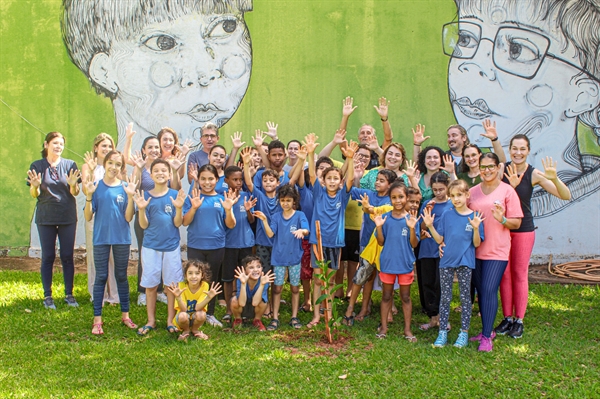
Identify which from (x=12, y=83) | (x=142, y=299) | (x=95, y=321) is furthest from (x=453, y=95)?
(x=12, y=83)

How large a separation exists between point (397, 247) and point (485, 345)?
3.60ft

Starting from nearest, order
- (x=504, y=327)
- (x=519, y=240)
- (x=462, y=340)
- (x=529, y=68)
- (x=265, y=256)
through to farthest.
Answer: (x=462, y=340), (x=519, y=240), (x=504, y=327), (x=265, y=256), (x=529, y=68)

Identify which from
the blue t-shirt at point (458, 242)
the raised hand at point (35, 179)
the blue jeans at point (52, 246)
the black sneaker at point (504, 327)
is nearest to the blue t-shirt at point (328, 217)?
the blue t-shirt at point (458, 242)

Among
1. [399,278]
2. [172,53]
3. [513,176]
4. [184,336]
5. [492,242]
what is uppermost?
[172,53]

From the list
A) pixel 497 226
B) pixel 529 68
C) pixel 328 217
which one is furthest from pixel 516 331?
pixel 529 68

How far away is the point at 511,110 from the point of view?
8.32m

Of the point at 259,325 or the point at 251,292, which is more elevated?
the point at 251,292

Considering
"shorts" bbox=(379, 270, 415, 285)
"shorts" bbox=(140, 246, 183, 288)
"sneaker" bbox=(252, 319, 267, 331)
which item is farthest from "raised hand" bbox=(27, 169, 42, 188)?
"shorts" bbox=(379, 270, 415, 285)

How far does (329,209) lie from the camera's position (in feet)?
18.4

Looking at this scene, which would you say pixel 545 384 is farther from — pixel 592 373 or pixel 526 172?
pixel 526 172

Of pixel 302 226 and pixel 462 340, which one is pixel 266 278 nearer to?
pixel 302 226

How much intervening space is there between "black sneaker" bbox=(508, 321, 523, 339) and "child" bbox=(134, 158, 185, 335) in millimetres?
3048

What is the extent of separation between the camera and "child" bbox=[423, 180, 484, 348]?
16.4 feet

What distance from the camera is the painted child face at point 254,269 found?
17.6 feet
